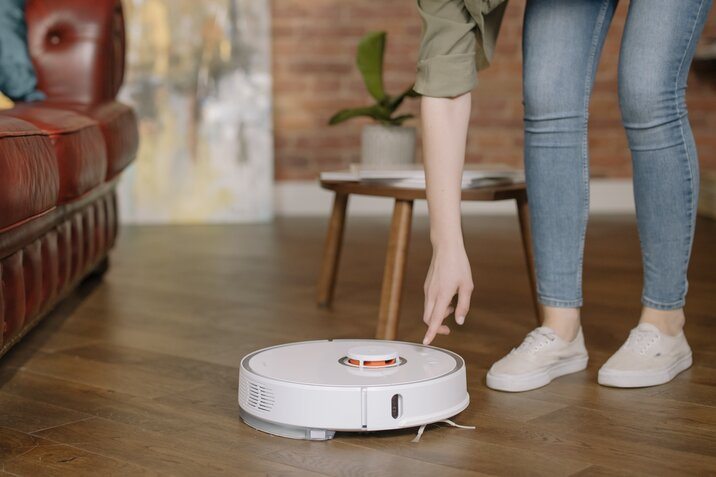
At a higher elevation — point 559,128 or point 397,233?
point 559,128

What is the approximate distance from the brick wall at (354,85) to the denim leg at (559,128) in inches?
99.4

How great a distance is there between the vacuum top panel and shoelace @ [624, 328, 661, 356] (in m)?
0.31

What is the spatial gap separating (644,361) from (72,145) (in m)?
1.02

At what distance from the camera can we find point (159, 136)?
3.75 m

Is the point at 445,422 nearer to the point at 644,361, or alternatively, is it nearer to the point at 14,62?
the point at 644,361

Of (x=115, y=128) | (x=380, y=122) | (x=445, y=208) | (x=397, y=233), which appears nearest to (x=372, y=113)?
(x=380, y=122)

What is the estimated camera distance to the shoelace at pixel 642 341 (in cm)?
148

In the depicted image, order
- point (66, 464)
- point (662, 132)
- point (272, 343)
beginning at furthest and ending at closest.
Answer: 1. point (272, 343)
2. point (662, 132)
3. point (66, 464)

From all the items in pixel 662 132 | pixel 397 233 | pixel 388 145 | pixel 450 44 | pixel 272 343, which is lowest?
pixel 272 343

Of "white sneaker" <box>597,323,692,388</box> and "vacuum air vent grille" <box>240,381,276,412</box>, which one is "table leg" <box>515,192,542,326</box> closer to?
"white sneaker" <box>597,323,692,388</box>

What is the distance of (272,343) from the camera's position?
1814 mm

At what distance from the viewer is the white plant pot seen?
6.87 feet

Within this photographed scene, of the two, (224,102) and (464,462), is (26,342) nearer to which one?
(464,462)

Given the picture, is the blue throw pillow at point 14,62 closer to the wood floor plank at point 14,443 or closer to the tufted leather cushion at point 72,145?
the tufted leather cushion at point 72,145
